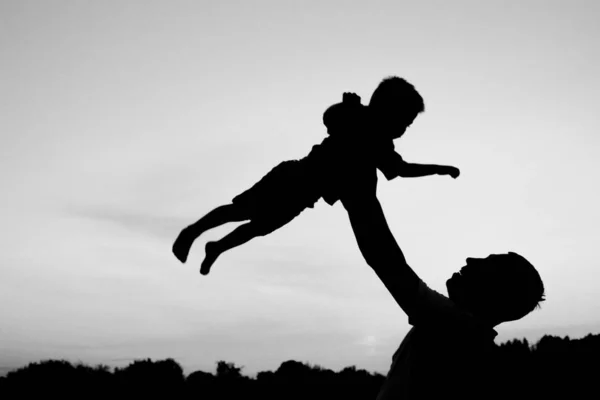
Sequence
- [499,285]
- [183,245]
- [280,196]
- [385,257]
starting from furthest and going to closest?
1. [183,245]
2. [280,196]
3. [499,285]
4. [385,257]

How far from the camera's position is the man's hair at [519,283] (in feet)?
8.05

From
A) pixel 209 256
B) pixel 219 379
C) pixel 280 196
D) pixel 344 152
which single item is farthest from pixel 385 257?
pixel 219 379

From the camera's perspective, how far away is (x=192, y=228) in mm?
3072

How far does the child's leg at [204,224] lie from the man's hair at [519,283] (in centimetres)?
153

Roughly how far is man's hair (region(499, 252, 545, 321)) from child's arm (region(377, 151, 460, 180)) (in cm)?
88

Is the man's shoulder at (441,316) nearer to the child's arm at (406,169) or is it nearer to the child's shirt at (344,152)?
the child's shirt at (344,152)

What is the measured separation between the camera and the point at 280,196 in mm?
2910

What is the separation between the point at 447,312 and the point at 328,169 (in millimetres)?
1043

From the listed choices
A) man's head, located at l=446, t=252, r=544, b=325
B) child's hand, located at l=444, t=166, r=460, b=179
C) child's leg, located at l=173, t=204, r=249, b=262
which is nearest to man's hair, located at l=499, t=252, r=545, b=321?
man's head, located at l=446, t=252, r=544, b=325

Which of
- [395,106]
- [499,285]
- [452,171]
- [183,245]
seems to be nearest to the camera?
[499,285]

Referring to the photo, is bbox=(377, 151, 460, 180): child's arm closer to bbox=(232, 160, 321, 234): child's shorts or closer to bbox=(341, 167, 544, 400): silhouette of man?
bbox=(232, 160, 321, 234): child's shorts

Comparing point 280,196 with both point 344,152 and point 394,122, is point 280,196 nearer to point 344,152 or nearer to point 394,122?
point 344,152

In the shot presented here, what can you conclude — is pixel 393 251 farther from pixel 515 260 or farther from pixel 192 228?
pixel 192 228

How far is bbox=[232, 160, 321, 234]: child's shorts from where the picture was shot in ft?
9.50
